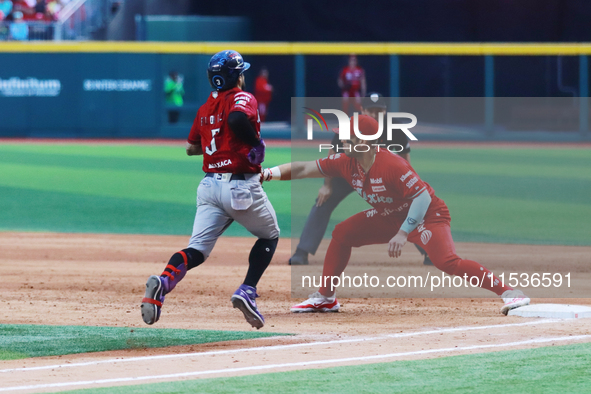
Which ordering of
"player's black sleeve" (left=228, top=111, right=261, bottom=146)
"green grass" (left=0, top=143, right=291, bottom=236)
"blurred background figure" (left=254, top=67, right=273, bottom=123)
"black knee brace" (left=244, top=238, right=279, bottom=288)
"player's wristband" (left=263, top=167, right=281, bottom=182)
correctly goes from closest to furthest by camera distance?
1. "player's black sleeve" (left=228, top=111, right=261, bottom=146)
2. "black knee brace" (left=244, top=238, right=279, bottom=288)
3. "player's wristband" (left=263, top=167, right=281, bottom=182)
4. "green grass" (left=0, top=143, right=291, bottom=236)
5. "blurred background figure" (left=254, top=67, right=273, bottom=123)

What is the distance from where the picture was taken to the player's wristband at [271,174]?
5969mm

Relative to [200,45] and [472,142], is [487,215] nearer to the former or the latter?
[472,142]

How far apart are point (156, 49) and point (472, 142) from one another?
952 cm

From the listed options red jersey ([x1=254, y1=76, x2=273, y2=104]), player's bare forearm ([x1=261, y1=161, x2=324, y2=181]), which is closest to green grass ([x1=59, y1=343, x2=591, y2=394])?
player's bare forearm ([x1=261, y1=161, x2=324, y2=181])

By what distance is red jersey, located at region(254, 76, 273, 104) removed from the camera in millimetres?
26281

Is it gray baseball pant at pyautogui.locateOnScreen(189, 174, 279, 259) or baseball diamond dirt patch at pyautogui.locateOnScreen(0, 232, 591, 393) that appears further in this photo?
gray baseball pant at pyautogui.locateOnScreen(189, 174, 279, 259)

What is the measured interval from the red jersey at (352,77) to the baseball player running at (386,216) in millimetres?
19134

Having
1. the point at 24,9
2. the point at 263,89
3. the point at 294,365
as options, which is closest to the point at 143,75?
the point at 263,89

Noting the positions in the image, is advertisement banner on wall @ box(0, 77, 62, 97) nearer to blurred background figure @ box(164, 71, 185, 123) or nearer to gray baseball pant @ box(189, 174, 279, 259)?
blurred background figure @ box(164, 71, 185, 123)

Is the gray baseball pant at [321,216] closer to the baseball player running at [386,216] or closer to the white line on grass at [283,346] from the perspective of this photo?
the baseball player running at [386,216]

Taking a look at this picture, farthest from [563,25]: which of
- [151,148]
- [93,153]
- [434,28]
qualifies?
[93,153]

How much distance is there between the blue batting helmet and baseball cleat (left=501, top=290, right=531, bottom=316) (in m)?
2.54

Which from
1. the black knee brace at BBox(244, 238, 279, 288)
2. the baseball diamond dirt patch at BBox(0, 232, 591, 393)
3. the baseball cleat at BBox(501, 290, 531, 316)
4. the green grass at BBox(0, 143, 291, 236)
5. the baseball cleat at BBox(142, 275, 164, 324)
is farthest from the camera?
the green grass at BBox(0, 143, 291, 236)

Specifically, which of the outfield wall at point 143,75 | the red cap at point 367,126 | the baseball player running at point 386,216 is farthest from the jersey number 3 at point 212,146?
the outfield wall at point 143,75
